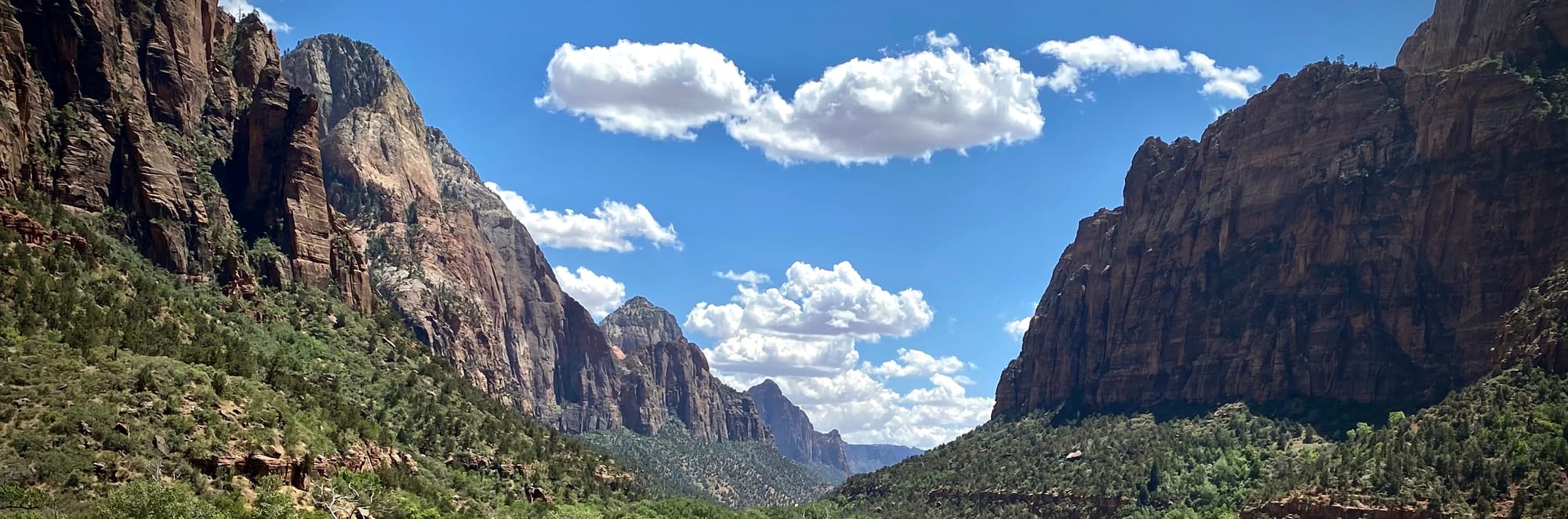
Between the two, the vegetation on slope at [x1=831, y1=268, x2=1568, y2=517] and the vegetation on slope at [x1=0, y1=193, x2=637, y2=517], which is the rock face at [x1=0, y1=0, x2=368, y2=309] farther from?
the vegetation on slope at [x1=831, y1=268, x2=1568, y2=517]

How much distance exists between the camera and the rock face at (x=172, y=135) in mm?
107875

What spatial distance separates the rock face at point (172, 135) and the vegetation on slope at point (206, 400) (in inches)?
133

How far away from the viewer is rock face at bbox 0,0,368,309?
10788cm

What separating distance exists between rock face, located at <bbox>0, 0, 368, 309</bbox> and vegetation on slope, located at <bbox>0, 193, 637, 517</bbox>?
3.38 meters

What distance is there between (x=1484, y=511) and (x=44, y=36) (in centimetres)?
12789

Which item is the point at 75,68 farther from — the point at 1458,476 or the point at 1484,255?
the point at 1484,255

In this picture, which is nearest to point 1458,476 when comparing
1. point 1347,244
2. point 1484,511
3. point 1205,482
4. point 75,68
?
point 1484,511

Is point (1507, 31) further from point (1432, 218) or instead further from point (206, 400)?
point (206, 400)

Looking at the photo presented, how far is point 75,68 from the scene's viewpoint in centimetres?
11394

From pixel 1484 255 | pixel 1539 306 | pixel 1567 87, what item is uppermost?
pixel 1567 87

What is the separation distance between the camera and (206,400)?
274ft

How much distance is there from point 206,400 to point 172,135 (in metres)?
53.4

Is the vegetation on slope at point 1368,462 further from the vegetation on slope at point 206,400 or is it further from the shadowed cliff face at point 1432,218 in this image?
the vegetation on slope at point 206,400

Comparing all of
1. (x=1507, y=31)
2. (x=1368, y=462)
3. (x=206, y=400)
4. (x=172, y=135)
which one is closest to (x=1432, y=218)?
(x=1507, y=31)
